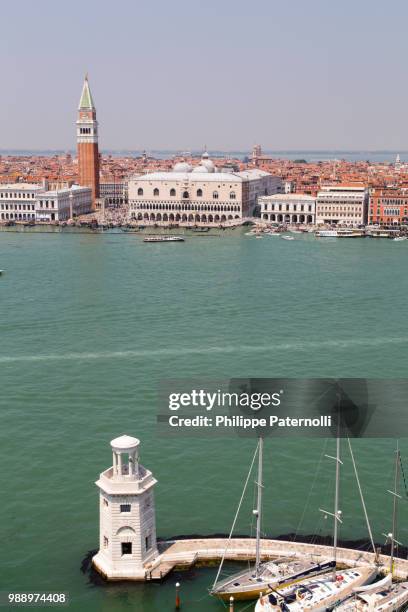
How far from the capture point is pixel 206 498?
8.48 meters

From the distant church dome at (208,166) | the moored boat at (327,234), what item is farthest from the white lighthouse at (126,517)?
the distant church dome at (208,166)

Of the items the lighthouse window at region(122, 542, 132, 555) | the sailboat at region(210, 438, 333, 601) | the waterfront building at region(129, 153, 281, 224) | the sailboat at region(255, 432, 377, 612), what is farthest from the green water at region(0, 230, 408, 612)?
the waterfront building at region(129, 153, 281, 224)

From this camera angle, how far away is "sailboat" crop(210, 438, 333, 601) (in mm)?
6621

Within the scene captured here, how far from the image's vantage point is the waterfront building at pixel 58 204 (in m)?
40.6

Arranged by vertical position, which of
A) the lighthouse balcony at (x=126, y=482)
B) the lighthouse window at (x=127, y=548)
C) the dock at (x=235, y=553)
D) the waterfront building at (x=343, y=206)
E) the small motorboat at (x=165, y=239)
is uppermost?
the waterfront building at (x=343, y=206)

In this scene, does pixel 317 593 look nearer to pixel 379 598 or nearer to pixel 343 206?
pixel 379 598

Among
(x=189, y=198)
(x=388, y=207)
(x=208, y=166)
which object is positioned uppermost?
(x=208, y=166)

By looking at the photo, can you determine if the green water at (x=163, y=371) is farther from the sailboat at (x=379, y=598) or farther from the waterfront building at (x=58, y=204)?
the waterfront building at (x=58, y=204)

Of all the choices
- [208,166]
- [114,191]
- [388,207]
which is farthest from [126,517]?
[114,191]

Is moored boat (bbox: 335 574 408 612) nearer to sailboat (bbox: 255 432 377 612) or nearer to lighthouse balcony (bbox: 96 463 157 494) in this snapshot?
sailboat (bbox: 255 432 377 612)

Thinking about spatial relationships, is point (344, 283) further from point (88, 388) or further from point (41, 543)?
point (41, 543)

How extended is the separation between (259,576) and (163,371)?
252 inches

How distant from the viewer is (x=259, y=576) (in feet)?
22.0

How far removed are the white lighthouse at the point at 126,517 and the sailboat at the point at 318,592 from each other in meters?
1.09
